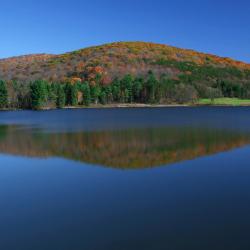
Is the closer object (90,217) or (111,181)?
(90,217)

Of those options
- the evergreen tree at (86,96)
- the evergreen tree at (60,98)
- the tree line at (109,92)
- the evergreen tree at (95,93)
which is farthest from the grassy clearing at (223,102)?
the evergreen tree at (60,98)

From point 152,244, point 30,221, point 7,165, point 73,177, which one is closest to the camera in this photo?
point 152,244

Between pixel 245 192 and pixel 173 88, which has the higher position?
pixel 173 88

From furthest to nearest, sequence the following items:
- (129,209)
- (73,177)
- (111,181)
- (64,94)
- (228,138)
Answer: (64,94)
(228,138)
(73,177)
(111,181)
(129,209)

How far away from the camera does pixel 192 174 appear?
21.3 meters

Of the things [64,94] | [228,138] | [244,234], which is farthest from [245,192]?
[64,94]

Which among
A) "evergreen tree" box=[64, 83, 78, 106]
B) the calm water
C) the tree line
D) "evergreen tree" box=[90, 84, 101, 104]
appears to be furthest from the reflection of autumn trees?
"evergreen tree" box=[90, 84, 101, 104]

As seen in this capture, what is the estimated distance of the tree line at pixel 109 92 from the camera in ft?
458

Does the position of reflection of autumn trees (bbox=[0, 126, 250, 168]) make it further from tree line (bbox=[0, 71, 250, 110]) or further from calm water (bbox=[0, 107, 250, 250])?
tree line (bbox=[0, 71, 250, 110])

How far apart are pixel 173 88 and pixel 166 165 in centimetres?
15009

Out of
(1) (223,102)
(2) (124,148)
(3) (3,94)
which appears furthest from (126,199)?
(1) (223,102)

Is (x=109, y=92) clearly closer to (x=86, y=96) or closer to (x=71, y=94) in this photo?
(x=86, y=96)

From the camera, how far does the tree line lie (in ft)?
458

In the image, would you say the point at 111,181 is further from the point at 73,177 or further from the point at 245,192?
the point at 245,192
